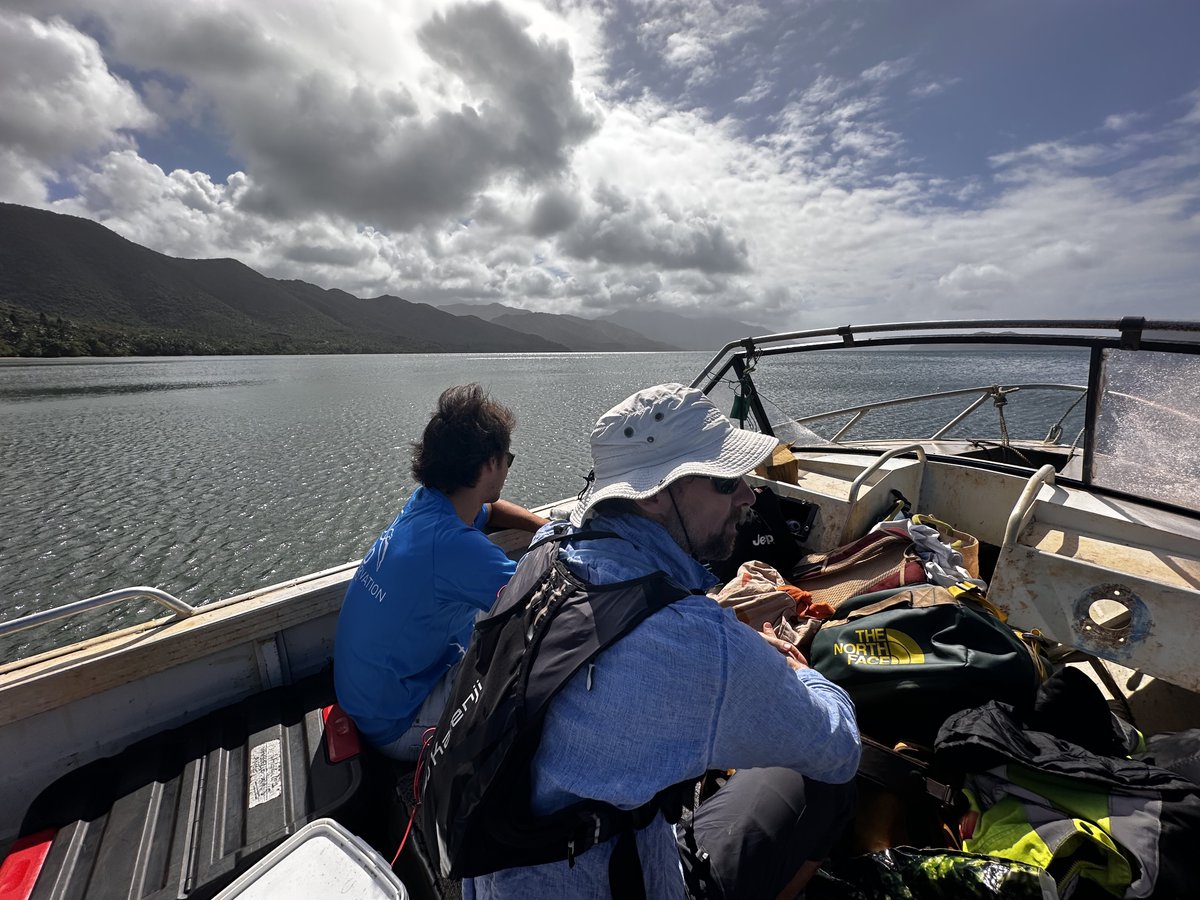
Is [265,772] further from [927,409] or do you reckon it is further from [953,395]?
[927,409]

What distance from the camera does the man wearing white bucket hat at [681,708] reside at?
1.11 metres

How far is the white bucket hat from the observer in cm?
142

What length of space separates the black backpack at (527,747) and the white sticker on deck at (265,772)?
1.43 metres

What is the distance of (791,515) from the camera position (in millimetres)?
3924

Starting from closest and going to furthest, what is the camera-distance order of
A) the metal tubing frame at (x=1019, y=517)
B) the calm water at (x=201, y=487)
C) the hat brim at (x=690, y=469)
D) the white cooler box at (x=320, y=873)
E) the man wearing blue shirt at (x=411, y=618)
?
the hat brim at (x=690, y=469)
the white cooler box at (x=320, y=873)
the man wearing blue shirt at (x=411, y=618)
the metal tubing frame at (x=1019, y=517)
the calm water at (x=201, y=487)

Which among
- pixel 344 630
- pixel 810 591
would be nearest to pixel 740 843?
pixel 344 630

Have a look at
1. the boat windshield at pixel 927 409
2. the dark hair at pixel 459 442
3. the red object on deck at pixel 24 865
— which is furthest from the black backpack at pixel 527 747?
the boat windshield at pixel 927 409

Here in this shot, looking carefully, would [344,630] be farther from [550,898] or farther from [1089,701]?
[1089,701]

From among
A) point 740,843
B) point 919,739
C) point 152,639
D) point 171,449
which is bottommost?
point 171,449

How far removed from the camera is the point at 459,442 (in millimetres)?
2691

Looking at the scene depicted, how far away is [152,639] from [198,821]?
91 centimetres

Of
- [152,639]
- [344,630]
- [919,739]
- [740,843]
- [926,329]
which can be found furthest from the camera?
[926,329]

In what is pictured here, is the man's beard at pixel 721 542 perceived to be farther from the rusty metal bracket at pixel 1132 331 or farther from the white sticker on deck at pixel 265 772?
the rusty metal bracket at pixel 1132 331

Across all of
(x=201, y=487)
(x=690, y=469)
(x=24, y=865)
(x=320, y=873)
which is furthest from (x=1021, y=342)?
(x=201, y=487)
